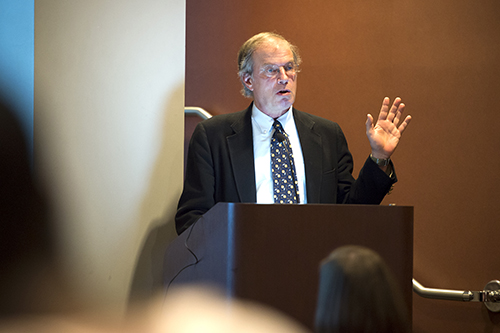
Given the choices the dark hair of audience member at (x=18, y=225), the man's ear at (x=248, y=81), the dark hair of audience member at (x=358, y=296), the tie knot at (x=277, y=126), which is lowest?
the dark hair of audience member at (x=358, y=296)

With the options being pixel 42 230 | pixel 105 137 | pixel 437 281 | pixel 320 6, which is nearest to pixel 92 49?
pixel 105 137

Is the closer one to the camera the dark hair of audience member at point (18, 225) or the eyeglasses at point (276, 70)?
the dark hair of audience member at point (18, 225)

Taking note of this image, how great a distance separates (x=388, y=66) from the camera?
2.52 meters

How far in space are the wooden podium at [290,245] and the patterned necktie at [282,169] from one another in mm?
855

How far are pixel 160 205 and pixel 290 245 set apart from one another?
97cm

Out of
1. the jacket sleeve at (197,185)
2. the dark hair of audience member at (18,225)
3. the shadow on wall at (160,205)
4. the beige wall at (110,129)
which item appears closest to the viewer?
the dark hair of audience member at (18,225)

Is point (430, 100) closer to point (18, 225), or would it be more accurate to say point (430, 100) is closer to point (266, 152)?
point (266, 152)

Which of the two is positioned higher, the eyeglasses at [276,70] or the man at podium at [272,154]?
the eyeglasses at [276,70]

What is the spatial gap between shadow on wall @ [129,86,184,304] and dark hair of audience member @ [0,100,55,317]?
832 millimetres

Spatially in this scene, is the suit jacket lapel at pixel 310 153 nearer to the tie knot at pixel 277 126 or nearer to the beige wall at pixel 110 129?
the tie knot at pixel 277 126

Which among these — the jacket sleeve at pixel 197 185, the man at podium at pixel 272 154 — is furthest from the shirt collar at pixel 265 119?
the jacket sleeve at pixel 197 185

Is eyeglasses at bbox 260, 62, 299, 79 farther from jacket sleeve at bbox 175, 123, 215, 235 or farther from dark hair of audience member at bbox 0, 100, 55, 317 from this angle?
dark hair of audience member at bbox 0, 100, 55, 317

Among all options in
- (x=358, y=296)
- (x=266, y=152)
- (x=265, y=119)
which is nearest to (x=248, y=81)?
(x=265, y=119)

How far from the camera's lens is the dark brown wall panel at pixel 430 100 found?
238cm
